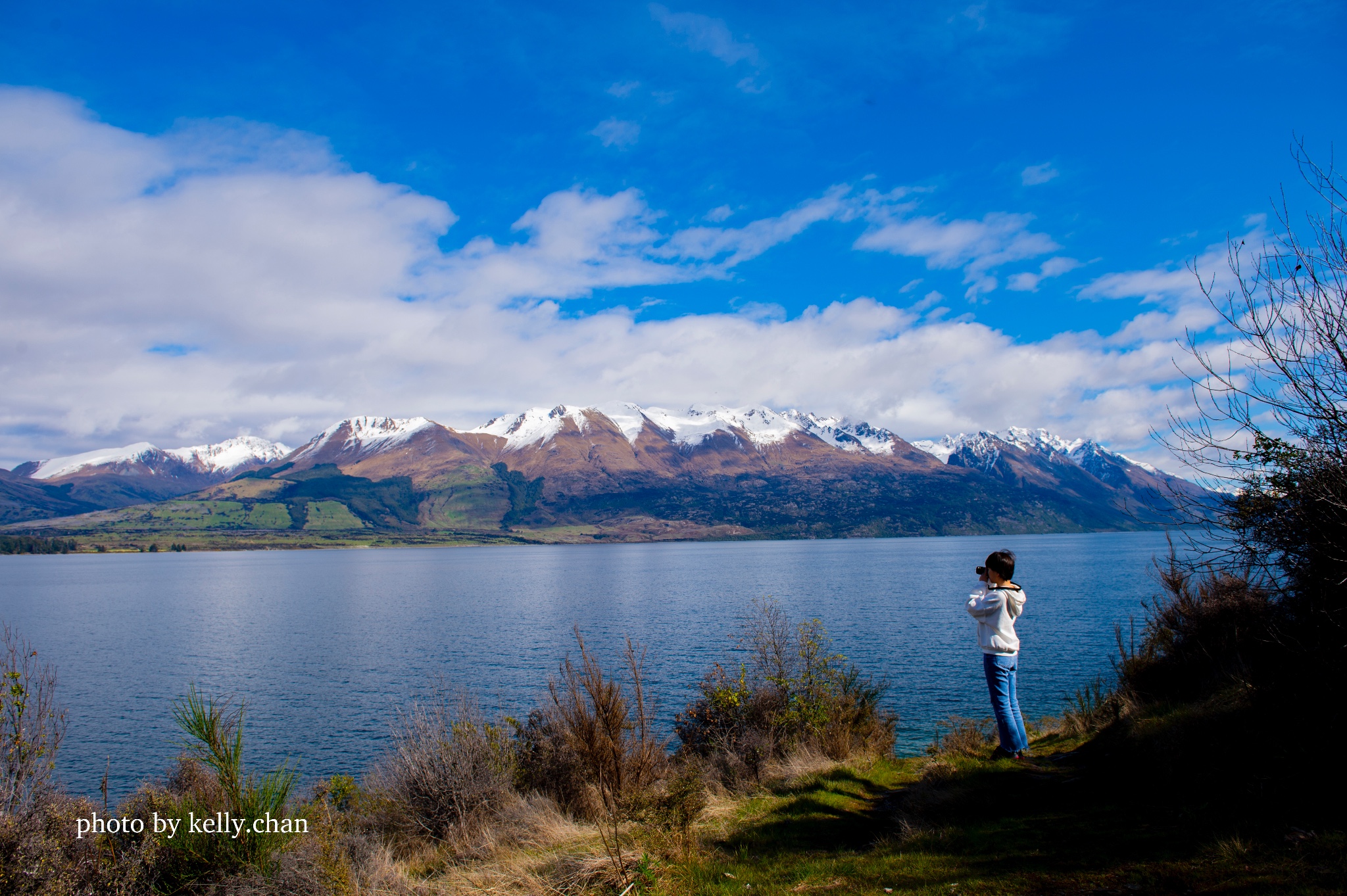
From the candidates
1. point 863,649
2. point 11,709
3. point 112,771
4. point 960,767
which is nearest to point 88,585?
point 112,771

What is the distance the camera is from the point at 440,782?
44.3ft

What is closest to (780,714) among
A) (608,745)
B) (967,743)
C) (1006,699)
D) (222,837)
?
(967,743)

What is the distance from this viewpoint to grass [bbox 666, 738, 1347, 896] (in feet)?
19.3

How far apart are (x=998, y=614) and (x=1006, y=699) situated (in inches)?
61.3

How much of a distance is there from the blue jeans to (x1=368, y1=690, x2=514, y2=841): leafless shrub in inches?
358

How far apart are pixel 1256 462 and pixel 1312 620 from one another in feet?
7.41

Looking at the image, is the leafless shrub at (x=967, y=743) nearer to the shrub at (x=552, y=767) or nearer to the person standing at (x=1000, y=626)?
the person standing at (x=1000, y=626)

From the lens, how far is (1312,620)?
873cm

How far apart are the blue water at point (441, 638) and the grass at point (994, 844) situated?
1443 centimetres

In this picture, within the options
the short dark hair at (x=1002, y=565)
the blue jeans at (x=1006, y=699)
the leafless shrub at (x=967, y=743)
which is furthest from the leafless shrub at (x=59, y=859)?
the leafless shrub at (x=967, y=743)

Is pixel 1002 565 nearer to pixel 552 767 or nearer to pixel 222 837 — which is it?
pixel 552 767

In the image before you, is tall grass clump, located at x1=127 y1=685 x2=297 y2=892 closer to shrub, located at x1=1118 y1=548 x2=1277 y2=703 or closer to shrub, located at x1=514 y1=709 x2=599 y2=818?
shrub, located at x1=514 y1=709 x2=599 y2=818

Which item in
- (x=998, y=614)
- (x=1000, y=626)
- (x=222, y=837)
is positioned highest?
(x=998, y=614)

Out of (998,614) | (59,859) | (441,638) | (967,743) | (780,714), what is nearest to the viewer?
(59,859)
